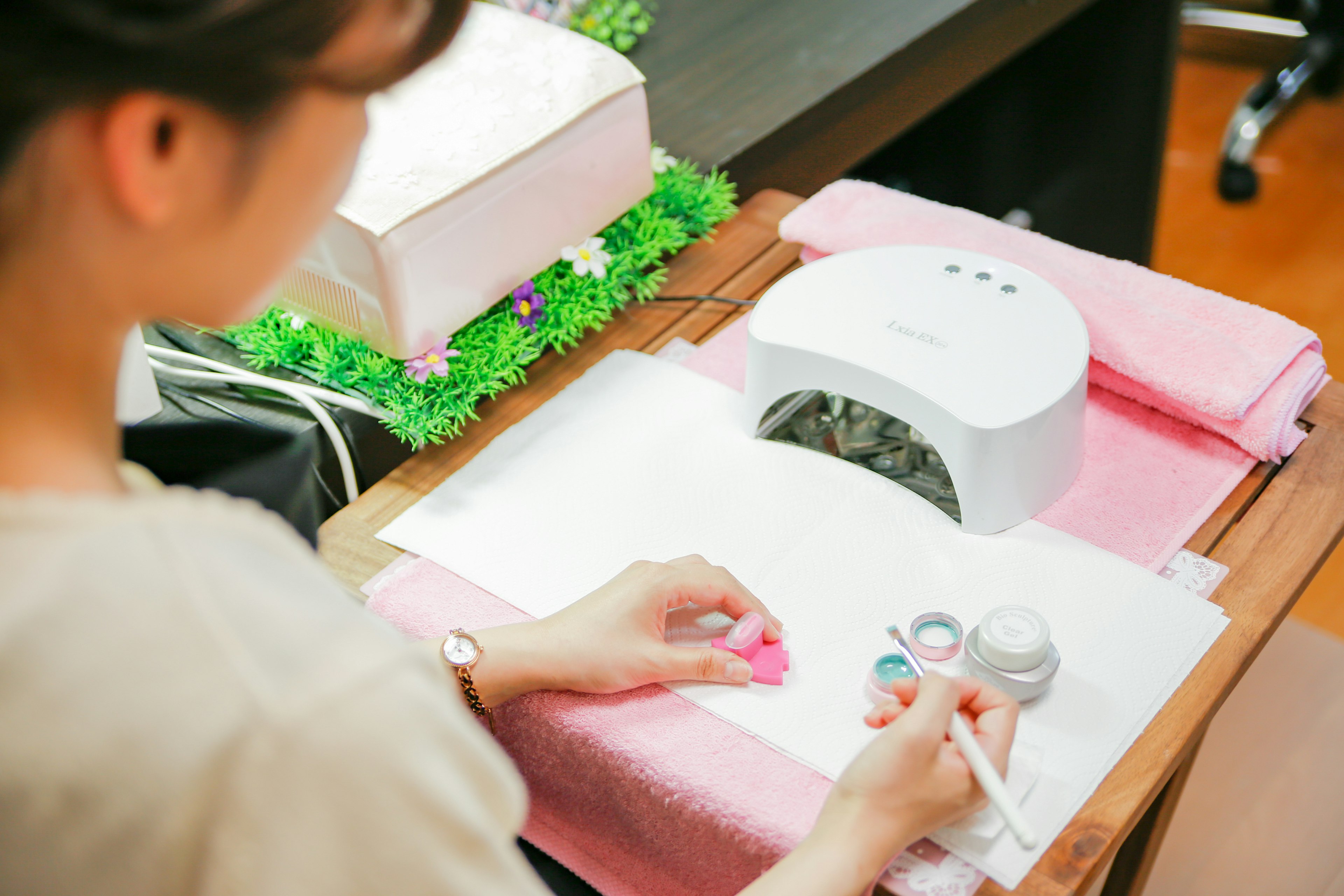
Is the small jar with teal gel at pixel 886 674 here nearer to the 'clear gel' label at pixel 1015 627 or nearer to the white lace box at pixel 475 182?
the 'clear gel' label at pixel 1015 627

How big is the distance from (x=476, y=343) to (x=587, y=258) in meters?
0.14

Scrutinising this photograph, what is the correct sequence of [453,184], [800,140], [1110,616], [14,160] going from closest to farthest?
[14,160], [1110,616], [453,184], [800,140]

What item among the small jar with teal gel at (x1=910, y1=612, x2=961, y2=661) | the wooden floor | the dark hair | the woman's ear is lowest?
the wooden floor

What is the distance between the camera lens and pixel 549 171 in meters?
0.97

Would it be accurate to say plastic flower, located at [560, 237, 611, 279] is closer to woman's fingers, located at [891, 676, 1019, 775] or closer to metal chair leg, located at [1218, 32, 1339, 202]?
woman's fingers, located at [891, 676, 1019, 775]

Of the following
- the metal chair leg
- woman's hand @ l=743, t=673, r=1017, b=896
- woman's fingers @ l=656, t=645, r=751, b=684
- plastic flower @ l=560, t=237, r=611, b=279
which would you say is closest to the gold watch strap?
woman's fingers @ l=656, t=645, r=751, b=684

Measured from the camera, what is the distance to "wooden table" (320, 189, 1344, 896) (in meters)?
0.65

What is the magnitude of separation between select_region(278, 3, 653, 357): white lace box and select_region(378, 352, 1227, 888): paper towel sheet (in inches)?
5.2

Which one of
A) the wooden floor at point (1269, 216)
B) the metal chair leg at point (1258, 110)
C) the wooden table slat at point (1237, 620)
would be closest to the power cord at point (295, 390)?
the wooden table slat at point (1237, 620)

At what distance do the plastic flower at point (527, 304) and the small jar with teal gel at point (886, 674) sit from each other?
18.8 inches

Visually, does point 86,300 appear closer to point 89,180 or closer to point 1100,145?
point 89,180

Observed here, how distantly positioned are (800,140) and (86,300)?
99cm

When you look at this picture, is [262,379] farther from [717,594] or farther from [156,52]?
[156,52]

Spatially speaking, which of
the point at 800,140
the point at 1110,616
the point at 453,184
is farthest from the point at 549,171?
the point at 1110,616
